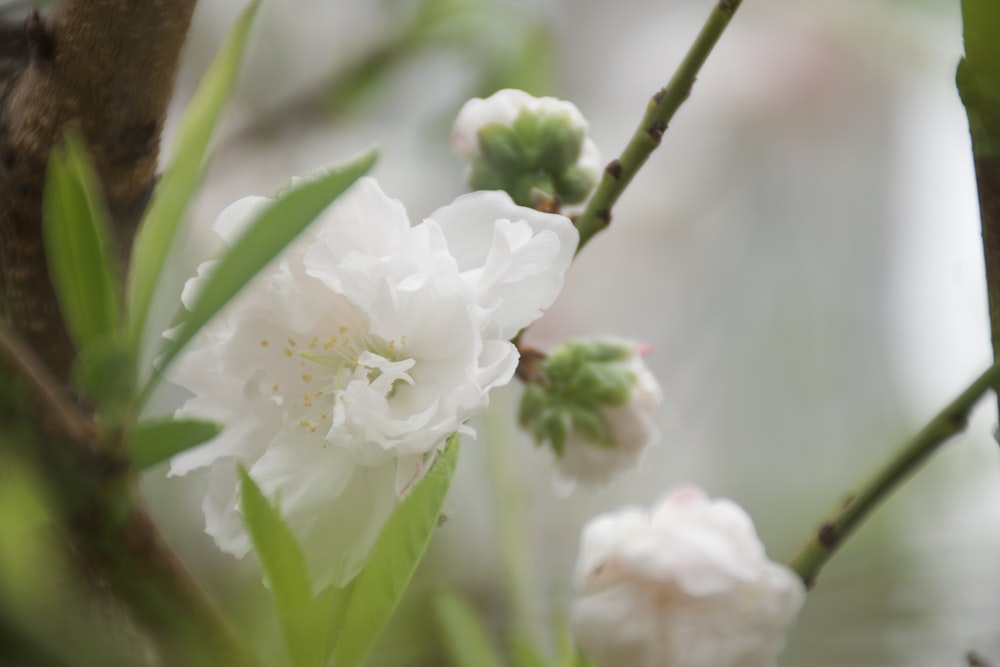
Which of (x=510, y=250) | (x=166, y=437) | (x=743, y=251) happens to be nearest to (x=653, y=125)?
(x=510, y=250)

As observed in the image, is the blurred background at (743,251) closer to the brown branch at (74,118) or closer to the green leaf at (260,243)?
the brown branch at (74,118)

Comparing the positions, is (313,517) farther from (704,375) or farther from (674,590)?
(704,375)

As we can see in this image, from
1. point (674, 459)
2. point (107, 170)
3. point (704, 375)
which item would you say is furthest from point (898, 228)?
point (107, 170)

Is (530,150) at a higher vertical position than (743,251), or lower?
higher

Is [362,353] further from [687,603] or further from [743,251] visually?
[743,251]

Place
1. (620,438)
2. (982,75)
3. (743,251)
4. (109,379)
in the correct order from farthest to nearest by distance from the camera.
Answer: (743,251) → (620,438) → (982,75) → (109,379)
